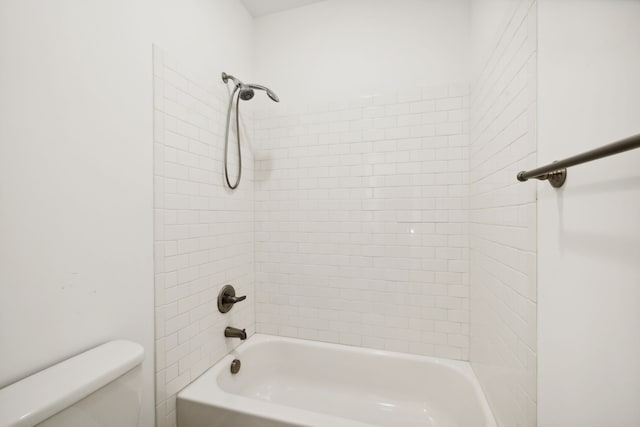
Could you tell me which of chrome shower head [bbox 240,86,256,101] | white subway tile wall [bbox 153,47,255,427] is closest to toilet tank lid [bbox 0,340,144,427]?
white subway tile wall [bbox 153,47,255,427]

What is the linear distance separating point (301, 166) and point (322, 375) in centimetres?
136

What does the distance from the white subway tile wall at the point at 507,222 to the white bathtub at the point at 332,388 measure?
0.23 metres

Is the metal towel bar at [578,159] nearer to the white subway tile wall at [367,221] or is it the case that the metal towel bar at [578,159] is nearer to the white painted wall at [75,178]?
the white subway tile wall at [367,221]

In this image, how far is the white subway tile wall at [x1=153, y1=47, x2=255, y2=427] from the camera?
3.76 feet

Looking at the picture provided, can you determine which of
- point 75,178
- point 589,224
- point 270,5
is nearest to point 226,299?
point 75,178

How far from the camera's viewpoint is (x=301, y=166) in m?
1.78

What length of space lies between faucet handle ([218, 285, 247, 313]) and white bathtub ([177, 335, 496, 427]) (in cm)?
30

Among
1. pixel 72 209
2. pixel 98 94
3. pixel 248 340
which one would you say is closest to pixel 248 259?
pixel 248 340

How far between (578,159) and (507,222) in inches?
19.4

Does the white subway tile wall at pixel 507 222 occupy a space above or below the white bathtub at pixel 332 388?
above

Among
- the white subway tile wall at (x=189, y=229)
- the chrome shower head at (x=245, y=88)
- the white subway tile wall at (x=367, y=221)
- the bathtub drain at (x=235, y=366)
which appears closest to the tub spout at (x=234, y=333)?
the white subway tile wall at (x=189, y=229)

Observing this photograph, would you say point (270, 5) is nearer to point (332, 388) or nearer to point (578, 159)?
point (578, 159)

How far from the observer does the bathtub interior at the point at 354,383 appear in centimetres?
146

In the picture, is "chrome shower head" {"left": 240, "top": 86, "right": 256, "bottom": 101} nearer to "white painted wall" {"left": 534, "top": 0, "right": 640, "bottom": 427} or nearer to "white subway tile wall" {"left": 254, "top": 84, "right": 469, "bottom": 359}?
"white subway tile wall" {"left": 254, "top": 84, "right": 469, "bottom": 359}
